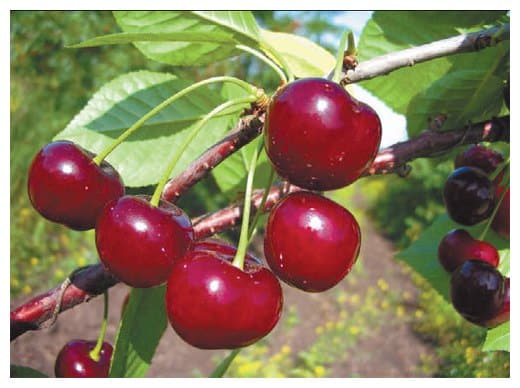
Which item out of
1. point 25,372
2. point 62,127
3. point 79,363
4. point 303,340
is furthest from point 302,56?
point 303,340

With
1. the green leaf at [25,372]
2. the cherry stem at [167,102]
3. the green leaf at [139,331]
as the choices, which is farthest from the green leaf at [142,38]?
the green leaf at [25,372]

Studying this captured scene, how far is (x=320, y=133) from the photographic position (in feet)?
1.63

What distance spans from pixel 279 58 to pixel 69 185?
23cm

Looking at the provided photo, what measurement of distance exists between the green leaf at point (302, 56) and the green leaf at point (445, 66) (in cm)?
9

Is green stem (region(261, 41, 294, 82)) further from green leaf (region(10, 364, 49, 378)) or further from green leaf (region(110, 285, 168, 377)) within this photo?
green leaf (region(10, 364, 49, 378))

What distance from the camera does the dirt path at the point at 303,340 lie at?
3779 millimetres

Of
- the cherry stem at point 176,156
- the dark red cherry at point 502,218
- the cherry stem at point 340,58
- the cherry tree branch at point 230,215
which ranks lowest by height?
the dark red cherry at point 502,218

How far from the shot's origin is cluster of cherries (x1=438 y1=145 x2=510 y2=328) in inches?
32.2

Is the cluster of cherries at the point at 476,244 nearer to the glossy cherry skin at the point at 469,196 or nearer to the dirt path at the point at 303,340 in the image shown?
the glossy cherry skin at the point at 469,196

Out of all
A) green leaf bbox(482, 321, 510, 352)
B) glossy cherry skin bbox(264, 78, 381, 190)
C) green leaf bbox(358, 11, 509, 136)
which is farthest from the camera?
green leaf bbox(358, 11, 509, 136)

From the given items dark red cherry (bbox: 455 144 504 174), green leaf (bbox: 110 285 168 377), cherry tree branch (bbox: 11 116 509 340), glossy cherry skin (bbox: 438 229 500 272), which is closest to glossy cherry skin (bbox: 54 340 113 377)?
green leaf (bbox: 110 285 168 377)

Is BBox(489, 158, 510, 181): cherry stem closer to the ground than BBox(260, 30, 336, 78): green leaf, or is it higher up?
closer to the ground
